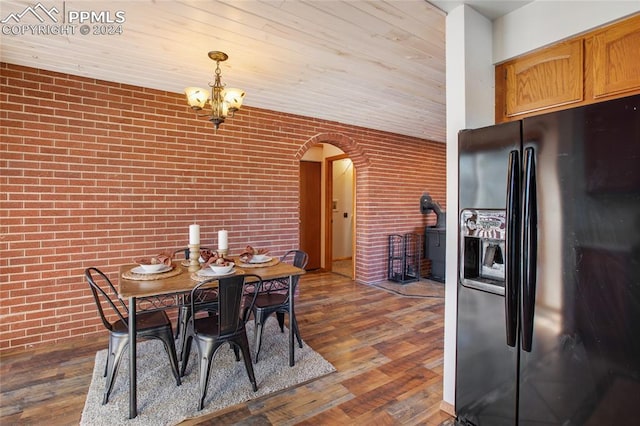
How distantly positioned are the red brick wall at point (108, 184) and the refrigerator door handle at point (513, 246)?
284cm

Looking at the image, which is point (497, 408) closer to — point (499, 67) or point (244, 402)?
point (244, 402)

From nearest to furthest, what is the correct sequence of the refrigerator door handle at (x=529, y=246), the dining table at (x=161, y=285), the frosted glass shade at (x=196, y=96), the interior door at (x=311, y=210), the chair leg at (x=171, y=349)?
the refrigerator door handle at (x=529, y=246)
the dining table at (x=161, y=285)
the chair leg at (x=171, y=349)
the frosted glass shade at (x=196, y=96)
the interior door at (x=311, y=210)

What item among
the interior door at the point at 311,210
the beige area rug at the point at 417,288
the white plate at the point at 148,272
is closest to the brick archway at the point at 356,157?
the beige area rug at the point at 417,288

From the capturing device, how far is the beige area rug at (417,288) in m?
4.31

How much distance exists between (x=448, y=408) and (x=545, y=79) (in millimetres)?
1993

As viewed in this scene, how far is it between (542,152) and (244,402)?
2.19 meters

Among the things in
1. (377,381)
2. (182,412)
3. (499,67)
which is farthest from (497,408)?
(499,67)

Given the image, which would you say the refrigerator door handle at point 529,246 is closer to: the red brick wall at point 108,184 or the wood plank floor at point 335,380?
the wood plank floor at point 335,380

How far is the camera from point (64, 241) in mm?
2818

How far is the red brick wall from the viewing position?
2656mm

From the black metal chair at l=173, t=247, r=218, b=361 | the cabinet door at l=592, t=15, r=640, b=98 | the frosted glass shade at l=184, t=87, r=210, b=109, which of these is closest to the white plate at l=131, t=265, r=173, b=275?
the black metal chair at l=173, t=247, r=218, b=361

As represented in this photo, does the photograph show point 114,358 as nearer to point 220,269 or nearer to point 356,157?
point 220,269

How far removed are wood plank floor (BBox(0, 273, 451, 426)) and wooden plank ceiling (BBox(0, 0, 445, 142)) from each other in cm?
243

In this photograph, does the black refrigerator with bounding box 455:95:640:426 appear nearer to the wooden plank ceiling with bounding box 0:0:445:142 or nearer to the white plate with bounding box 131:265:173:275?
the wooden plank ceiling with bounding box 0:0:445:142
